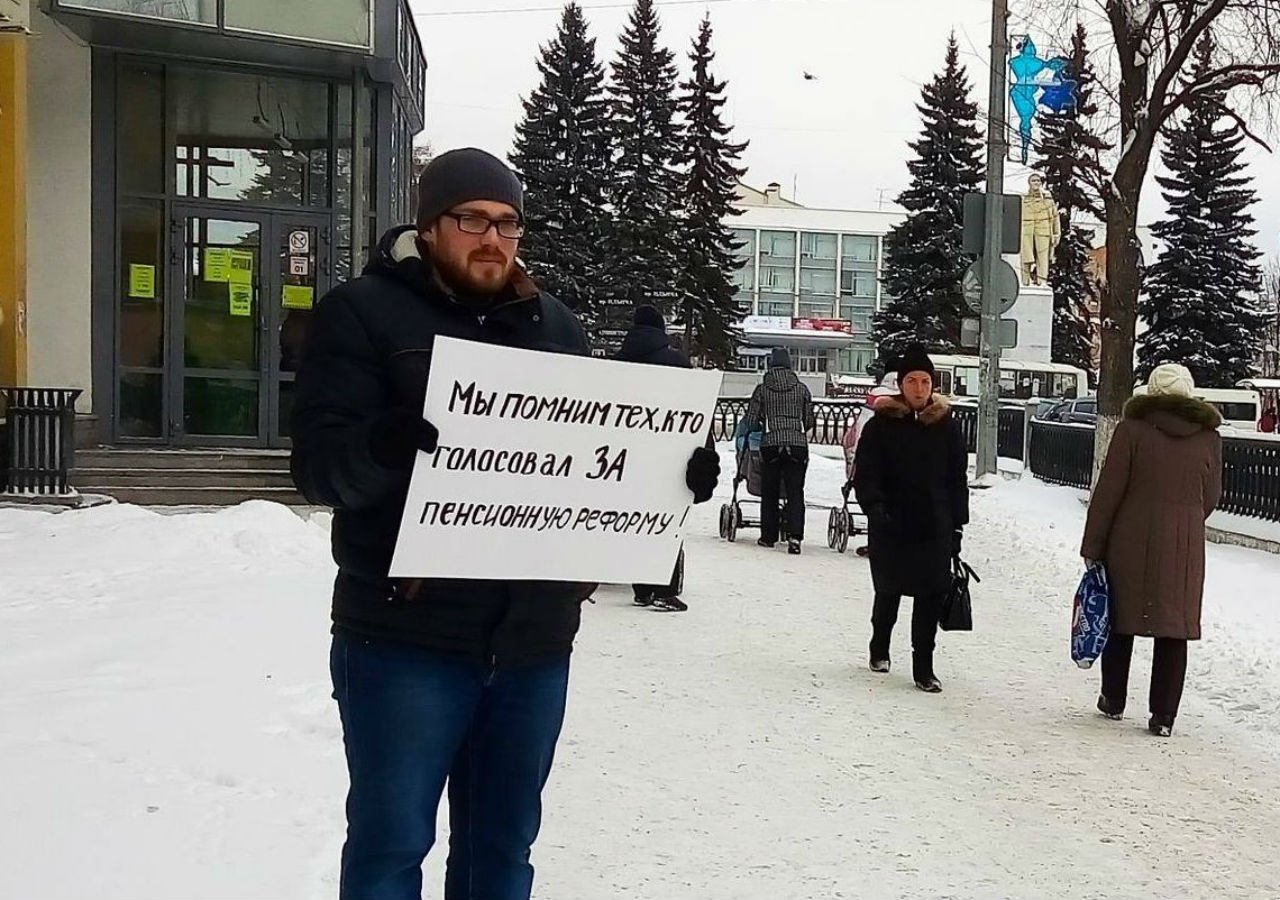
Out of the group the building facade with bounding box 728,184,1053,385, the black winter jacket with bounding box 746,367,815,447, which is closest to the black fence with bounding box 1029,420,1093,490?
the black winter jacket with bounding box 746,367,815,447

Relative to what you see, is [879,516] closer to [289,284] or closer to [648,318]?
[648,318]

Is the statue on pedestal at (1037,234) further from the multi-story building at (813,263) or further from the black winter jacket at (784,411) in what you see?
the multi-story building at (813,263)

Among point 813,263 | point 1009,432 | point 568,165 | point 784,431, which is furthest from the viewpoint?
point 813,263

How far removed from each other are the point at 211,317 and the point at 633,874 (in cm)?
1289

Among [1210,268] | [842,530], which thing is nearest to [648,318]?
[842,530]

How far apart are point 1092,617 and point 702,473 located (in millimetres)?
4378

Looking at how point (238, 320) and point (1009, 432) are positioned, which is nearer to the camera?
point (238, 320)

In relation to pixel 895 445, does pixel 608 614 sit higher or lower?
lower

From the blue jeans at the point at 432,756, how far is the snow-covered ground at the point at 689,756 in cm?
126

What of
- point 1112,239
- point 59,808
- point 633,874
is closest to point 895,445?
point 633,874

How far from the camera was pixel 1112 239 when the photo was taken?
18828 millimetres

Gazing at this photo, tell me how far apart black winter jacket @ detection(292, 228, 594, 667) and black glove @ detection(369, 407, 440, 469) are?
0.02 m

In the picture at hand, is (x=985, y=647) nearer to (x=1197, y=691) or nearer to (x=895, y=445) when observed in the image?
(x=1197, y=691)

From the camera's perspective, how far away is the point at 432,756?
3.06m
